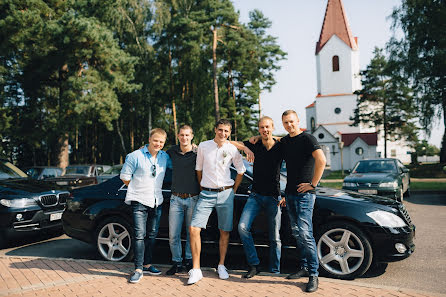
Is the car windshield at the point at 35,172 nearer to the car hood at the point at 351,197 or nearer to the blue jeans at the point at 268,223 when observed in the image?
the blue jeans at the point at 268,223

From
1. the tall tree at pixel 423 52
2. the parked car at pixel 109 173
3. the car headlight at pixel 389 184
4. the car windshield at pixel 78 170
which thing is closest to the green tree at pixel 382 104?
the tall tree at pixel 423 52

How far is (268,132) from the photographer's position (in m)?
4.46

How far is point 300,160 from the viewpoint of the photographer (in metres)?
4.20

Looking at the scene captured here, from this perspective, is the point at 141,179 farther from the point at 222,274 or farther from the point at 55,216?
the point at 55,216

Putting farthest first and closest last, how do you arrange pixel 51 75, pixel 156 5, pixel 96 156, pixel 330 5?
pixel 330 5
pixel 96 156
pixel 156 5
pixel 51 75

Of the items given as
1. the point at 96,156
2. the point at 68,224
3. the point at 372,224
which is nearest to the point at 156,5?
the point at 96,156

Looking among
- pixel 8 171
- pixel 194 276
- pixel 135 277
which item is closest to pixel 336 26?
pixel 8 171

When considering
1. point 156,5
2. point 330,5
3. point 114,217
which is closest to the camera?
point 114,217

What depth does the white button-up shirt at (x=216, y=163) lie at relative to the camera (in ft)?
14.7

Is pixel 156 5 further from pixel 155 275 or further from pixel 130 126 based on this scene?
pixel 155 275

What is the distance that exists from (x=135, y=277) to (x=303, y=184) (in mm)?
2398

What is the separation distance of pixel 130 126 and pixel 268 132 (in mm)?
37125

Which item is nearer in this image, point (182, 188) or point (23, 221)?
point (182, 188)

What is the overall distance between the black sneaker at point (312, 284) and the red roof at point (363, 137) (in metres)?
54.8
